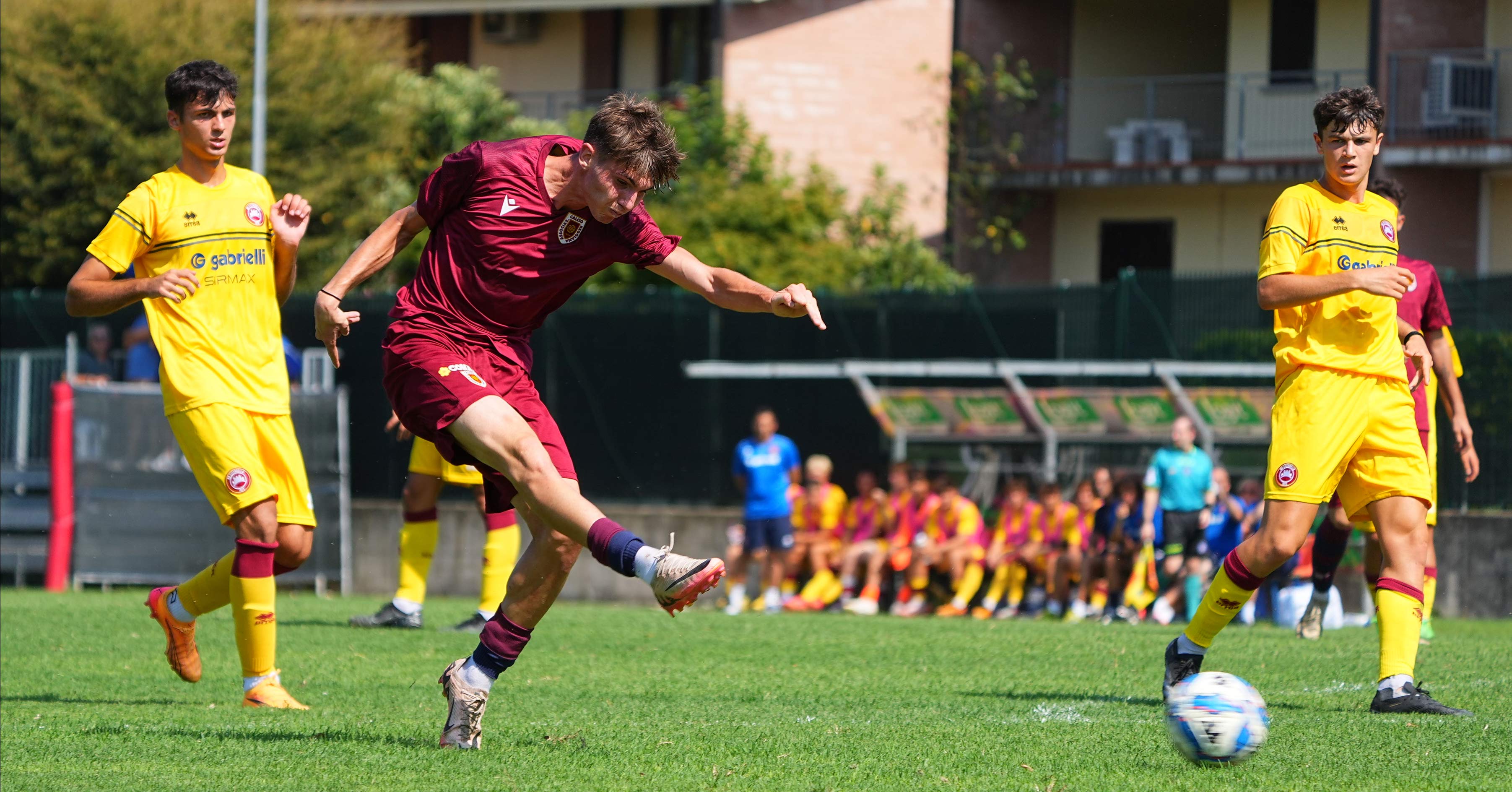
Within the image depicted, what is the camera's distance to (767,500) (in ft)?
54.8

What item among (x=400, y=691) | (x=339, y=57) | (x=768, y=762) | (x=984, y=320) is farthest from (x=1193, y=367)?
(x=339, y=57)

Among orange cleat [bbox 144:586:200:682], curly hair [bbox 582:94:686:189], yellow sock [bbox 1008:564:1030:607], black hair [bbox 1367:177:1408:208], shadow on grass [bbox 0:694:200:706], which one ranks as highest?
black hair [bbox 1367:177:1408:208]

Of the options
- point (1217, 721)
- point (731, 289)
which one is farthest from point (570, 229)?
point (1217, 721)

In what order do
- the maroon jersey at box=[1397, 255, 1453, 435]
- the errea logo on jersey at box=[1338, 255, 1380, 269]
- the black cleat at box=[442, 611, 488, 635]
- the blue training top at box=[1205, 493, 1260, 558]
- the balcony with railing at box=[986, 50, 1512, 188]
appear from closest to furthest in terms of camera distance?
1. the errea logo on jersey at box=[1338, 255, 1380, 269]
2. the maroon jersey at box=[1397, 255, 1453, 435]
3. the black cleat at box=[442, 611, 488, 635]
4. the blue training top at box=[1205, 493, 1260, 558]
5. the balcony with railing at box=[986, 50, 1512, 188]

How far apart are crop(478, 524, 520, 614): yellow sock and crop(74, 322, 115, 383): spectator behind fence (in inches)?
369

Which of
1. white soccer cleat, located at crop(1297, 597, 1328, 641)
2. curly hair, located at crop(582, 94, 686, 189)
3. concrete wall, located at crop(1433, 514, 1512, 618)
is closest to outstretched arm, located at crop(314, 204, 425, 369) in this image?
curly hair, located at crop(582, 94, 686, 189)

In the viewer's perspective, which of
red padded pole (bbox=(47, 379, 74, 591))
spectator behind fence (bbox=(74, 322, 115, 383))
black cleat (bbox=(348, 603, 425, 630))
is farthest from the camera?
spectator behind fence (bbox=(74, 322, 115, 383))

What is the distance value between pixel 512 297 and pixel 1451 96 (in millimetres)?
20529

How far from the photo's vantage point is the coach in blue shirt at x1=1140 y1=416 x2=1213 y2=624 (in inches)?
588

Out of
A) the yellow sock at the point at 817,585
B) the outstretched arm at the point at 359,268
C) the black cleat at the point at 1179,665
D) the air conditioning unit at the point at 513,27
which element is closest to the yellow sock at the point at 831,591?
the yellow sock at the point at 817,585

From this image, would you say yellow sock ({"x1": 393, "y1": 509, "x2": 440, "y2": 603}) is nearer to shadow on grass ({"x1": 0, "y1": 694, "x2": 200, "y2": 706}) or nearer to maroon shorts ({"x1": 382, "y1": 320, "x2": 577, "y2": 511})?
shadow on grass ({"x1": 0, "y1": 694, "x2": 200, "y2": 706})

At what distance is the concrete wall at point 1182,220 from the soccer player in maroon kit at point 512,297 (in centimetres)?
2071

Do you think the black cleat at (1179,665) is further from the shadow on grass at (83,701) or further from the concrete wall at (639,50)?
the concrete wall at (639,50)

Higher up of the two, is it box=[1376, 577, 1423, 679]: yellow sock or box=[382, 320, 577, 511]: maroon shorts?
box=[382, 320, 577, 511]: maroon shorts
